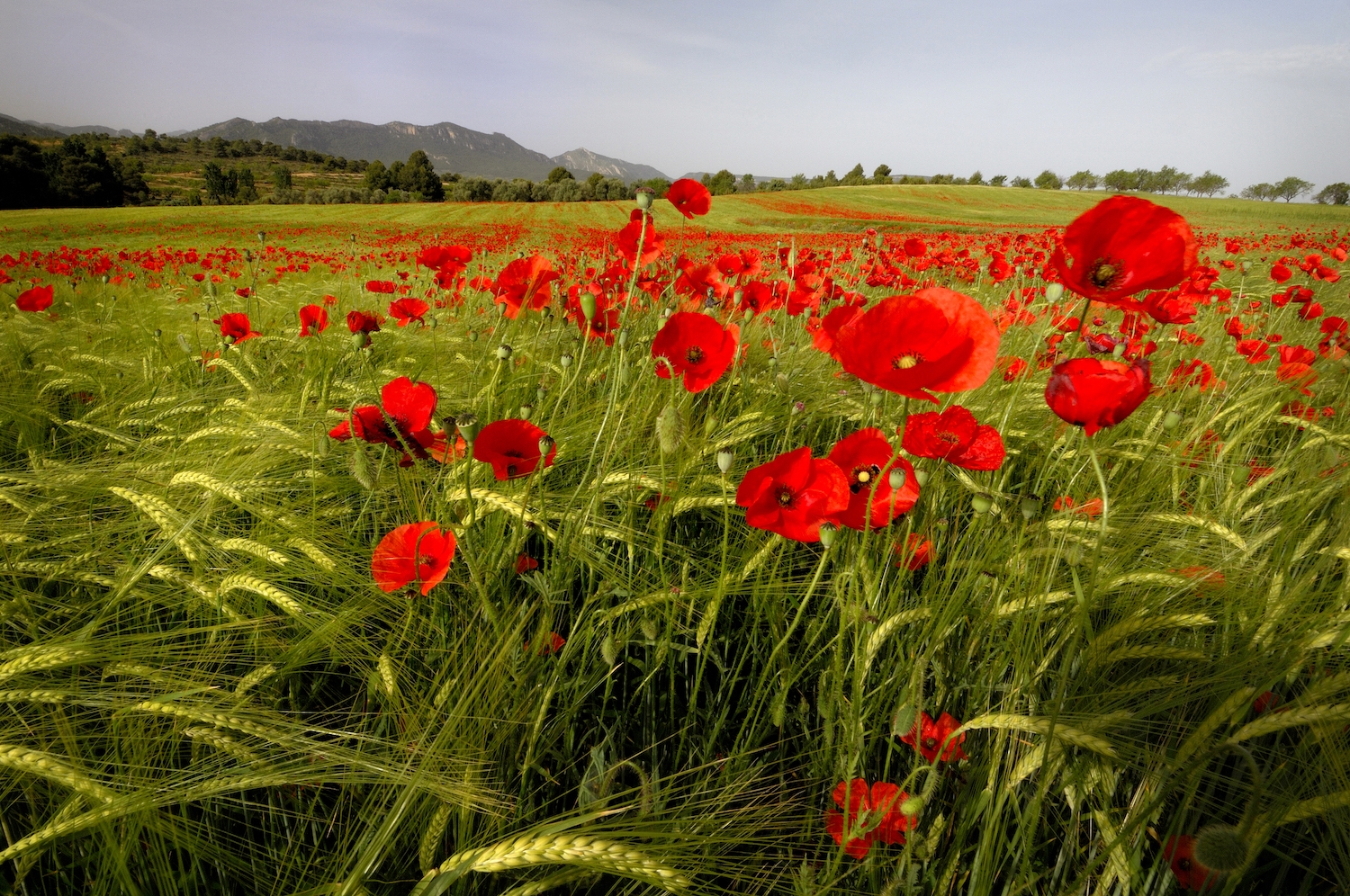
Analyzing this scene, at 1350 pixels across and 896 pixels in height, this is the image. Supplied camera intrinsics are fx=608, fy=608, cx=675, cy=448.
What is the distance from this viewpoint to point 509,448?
1.20 m

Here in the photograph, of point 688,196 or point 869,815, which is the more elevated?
point 688,196

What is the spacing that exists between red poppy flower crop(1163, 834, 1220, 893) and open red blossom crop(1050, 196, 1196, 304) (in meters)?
0.83

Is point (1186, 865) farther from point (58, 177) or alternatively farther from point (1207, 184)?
point (1207, 184)

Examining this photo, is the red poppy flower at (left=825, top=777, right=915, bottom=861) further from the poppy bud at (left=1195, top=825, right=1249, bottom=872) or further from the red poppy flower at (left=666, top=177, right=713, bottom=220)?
the red poppy flower at (left=666, top=177, right=713, bottom=220)

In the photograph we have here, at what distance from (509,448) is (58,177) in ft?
160

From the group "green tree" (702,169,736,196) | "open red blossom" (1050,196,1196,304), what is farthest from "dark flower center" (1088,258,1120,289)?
"green tree" (702,169,736,196)

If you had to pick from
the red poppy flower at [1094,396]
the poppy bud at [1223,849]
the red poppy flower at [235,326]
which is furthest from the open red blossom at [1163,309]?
the red poppy flower at [235,326]

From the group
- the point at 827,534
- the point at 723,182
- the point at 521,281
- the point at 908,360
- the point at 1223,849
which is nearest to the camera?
the point at 1223,849

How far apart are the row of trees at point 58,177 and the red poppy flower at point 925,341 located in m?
46.5

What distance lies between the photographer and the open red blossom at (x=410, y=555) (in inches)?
41.3

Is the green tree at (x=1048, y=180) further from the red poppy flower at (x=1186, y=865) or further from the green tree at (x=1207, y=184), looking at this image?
the red poppy flower at (x=1186, y=865)

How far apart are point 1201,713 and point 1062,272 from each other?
0.77 meters

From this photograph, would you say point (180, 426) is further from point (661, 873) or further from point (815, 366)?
point (815, 366)

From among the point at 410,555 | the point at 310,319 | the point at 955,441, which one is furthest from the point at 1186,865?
the point at 310,319
